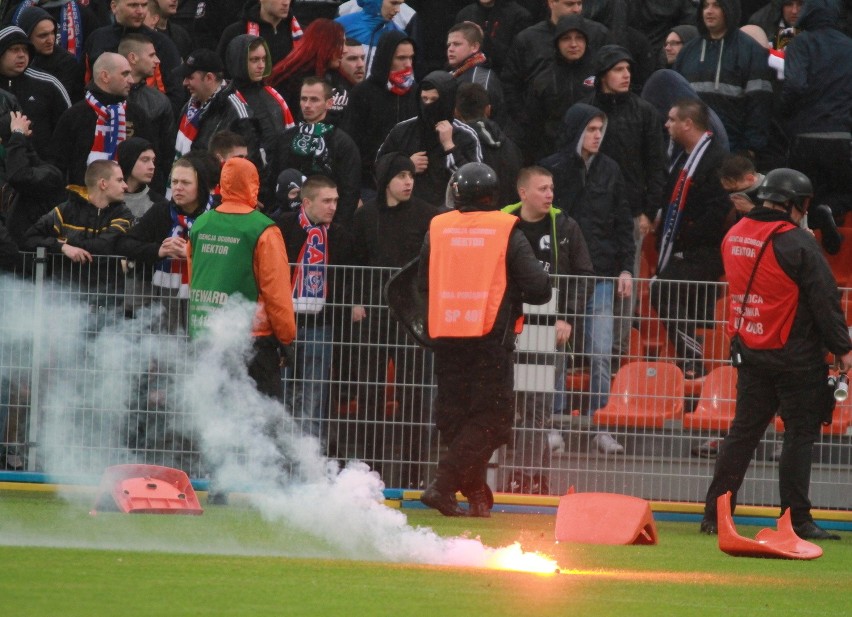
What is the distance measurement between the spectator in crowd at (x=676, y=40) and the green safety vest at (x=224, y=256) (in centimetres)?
591

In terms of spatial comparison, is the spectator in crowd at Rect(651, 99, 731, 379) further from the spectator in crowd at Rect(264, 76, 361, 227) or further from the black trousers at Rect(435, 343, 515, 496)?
the black trousers at Rect(435, 343, 515, 496)

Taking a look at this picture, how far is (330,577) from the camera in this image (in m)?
7.26

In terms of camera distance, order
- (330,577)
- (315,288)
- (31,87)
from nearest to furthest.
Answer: (330,577) → (315,288) → (31,87)

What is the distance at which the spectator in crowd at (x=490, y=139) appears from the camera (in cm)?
1258

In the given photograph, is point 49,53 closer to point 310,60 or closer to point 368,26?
point 310,60

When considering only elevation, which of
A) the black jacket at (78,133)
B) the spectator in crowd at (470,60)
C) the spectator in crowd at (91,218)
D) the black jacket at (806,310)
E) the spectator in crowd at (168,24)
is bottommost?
the black jacket at (806,310)

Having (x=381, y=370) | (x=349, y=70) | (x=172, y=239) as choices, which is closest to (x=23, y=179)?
(x=172, y=239)

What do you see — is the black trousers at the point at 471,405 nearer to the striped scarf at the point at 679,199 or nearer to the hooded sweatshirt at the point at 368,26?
the striped scarf at the point at 679,199

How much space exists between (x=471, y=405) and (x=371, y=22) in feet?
18.9

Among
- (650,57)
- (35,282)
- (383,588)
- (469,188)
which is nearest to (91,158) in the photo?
(35,282)

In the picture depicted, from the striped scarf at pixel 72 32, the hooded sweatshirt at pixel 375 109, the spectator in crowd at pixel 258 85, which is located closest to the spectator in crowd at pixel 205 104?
the spectator in crowd at pixel 258 85

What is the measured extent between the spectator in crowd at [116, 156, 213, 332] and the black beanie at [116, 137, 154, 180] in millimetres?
877

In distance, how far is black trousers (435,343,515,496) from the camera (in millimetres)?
10172

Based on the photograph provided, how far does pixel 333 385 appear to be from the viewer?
37.8 ft
